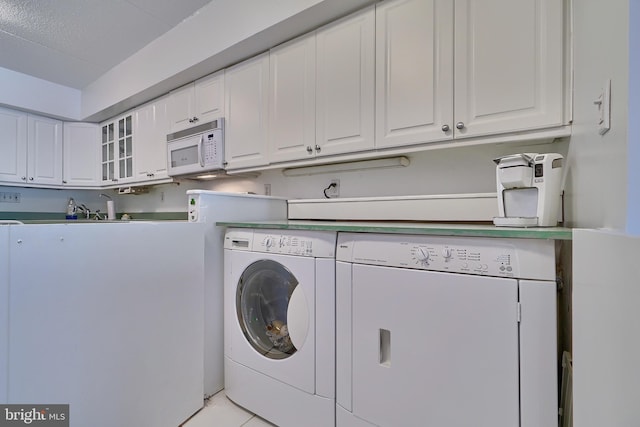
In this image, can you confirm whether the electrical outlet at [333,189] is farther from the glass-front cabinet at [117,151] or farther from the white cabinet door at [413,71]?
the glass-front cabinet at [117,151]

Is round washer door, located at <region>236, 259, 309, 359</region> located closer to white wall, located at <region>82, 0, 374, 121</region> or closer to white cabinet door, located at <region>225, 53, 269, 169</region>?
white cabinet door, located at <region>225, 53, 269, 169</region>

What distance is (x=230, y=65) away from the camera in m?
2.23

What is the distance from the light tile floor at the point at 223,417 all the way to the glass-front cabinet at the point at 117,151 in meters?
2.53

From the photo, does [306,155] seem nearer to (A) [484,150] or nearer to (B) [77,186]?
(A) [484,150]

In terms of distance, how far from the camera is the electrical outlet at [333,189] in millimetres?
2020

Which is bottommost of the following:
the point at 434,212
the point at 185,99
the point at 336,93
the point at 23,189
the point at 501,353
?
the point at 501,353

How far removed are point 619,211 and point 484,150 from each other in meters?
1.14

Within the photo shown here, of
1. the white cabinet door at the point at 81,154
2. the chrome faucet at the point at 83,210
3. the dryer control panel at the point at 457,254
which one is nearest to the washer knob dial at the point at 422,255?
the dryer control panel at the point at 457,254

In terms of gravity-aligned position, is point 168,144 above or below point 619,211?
above

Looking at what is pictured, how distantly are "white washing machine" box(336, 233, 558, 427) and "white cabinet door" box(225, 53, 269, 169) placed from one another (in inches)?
45.4

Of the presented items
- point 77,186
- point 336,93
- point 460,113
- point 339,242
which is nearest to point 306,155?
point 336,93

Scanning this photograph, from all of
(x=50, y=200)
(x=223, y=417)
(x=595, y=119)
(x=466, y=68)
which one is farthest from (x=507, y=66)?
(x=50, y=200)

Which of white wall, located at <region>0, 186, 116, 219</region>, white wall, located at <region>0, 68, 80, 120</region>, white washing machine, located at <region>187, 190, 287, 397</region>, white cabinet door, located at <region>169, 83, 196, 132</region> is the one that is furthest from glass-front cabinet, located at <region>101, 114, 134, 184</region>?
white washing machine, located at <region>187, 190, 287, 397</region>

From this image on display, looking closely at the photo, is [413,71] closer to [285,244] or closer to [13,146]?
[285,244]
